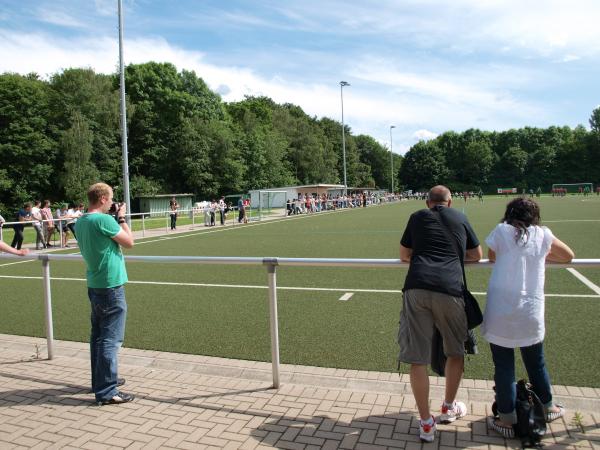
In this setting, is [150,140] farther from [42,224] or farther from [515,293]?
[515,293]

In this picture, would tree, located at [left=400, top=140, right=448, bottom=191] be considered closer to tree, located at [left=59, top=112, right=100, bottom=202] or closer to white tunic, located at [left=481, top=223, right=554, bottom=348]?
tree, located at [left=59, top=112, right=100, bottom=202]

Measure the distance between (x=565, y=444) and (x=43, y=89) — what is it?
62295 millimetres

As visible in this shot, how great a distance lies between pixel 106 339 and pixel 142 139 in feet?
209

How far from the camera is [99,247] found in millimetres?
4203

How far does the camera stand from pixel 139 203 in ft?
186

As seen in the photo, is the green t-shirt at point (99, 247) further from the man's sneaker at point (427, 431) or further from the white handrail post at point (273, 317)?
the man's sneaker at point (427, 431)

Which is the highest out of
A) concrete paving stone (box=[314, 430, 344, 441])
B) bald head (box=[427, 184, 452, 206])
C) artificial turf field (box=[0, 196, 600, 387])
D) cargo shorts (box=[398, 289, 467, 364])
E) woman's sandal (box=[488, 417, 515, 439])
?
bald head (box=[427, 184, 452, 206])

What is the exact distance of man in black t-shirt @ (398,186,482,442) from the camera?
3293 mm

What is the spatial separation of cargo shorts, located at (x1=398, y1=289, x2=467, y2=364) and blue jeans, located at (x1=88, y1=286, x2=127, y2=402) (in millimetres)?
2396

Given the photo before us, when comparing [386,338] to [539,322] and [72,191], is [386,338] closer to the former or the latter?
[539,322]

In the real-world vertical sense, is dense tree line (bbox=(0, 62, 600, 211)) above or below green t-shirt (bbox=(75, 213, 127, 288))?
above

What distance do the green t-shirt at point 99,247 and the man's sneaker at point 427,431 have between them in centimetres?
263

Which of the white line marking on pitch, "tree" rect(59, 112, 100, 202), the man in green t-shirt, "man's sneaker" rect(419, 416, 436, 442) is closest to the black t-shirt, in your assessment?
"man's sneaker" rect(419, 416, 436, 442)

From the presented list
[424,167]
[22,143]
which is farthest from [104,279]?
[424,167]
